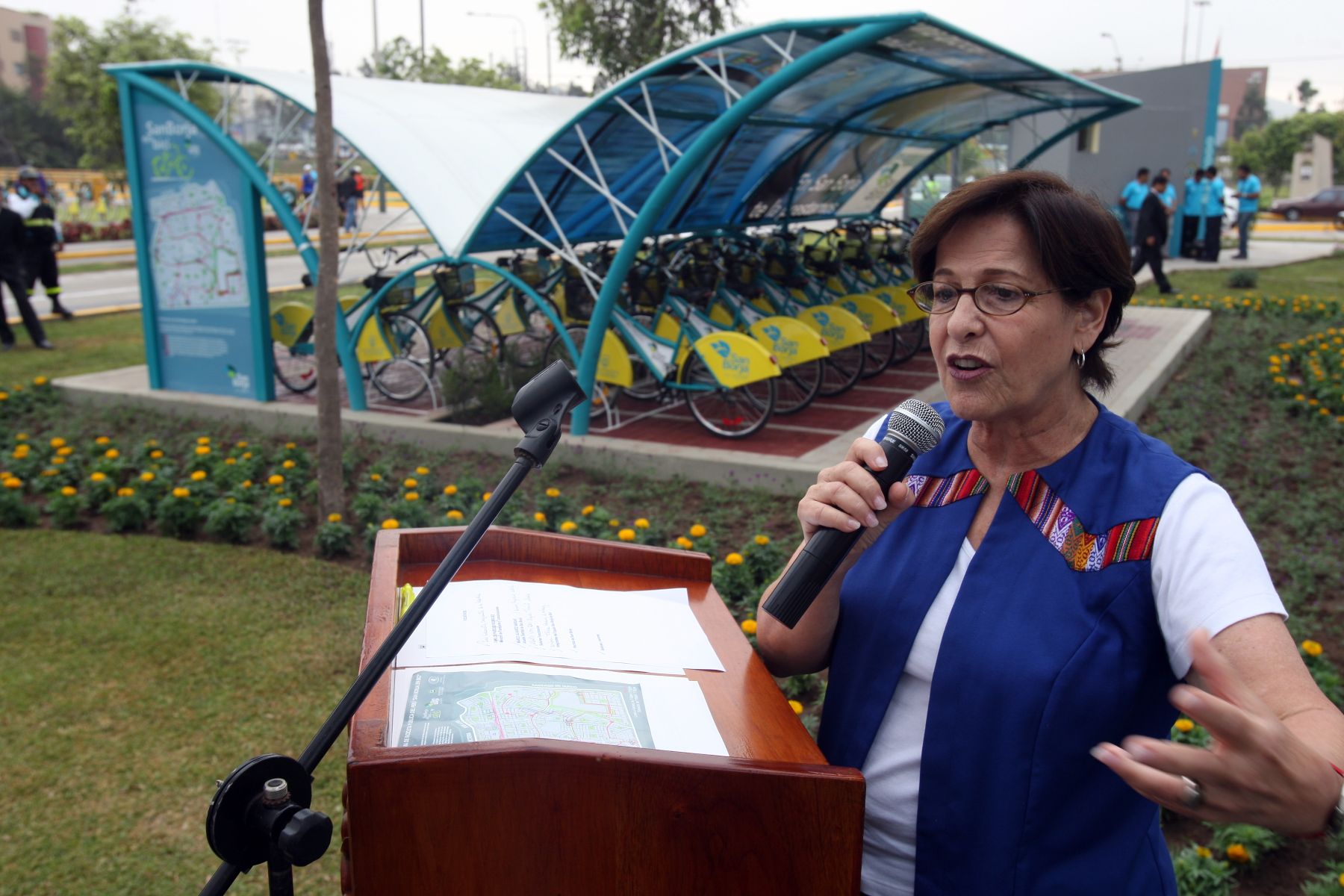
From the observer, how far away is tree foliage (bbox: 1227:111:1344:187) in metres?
50.8

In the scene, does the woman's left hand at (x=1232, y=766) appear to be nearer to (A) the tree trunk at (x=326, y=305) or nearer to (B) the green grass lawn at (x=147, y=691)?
(B) the green grass lawn at (x=147, y=691)

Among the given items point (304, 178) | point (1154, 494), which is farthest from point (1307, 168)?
point (1154, 494)

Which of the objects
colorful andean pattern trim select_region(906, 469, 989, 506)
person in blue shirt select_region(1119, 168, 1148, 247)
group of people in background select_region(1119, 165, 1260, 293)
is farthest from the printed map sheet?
person in blue shirt select_region(1119, 168, 1148, 247)

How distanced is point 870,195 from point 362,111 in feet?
22.4

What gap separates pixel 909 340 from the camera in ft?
36.1

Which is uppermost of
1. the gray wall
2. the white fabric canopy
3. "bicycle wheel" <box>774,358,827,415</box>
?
the gray wall

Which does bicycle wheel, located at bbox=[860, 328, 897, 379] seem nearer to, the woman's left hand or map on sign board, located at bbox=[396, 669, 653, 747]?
map on sign board, located at bbox=[396, 669, 653, 747]

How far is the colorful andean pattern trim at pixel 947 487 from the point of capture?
179cm

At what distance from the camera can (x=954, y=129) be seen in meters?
12.0

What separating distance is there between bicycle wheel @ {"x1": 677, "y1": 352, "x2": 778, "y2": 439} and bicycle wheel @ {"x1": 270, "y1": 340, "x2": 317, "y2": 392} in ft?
9.98

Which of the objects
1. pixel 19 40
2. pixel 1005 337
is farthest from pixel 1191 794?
pixel 19 40

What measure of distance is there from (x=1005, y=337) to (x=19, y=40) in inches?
3638

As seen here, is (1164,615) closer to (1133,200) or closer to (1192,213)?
(1133,200)

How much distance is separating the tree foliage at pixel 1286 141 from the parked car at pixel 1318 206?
12.6m
